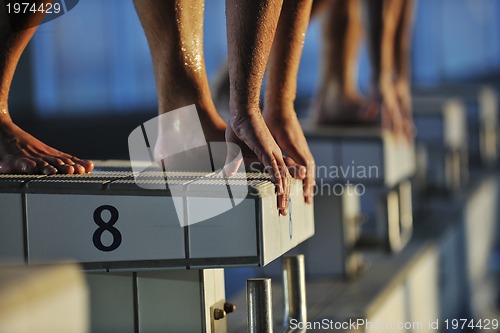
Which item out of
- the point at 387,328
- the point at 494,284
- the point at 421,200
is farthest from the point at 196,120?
the point at 494,284

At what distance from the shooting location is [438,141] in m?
5.15

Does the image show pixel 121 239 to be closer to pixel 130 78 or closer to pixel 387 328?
pixel 387 328

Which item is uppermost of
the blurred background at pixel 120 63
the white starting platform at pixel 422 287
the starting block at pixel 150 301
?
the blurred background at pixel 120 63

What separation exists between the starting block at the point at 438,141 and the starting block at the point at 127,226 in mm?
3002

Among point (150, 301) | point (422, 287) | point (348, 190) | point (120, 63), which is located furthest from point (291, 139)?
point (120, 63)

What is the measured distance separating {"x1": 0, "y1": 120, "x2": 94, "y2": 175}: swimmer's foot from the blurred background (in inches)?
349

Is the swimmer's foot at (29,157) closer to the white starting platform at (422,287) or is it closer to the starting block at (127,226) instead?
the starting block at (127,226)

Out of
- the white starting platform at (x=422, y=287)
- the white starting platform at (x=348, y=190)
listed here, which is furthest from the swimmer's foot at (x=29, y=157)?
the white starting platform at (x=348, y=190)

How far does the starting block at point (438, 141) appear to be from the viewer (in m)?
5.04

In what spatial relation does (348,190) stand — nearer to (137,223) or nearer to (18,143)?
(18,143)

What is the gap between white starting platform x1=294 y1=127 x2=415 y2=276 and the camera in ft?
10.8

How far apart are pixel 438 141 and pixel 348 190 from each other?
182 centimetres

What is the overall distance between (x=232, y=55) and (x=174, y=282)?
428 millimetres

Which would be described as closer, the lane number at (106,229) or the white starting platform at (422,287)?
the lane number at (106,229)
